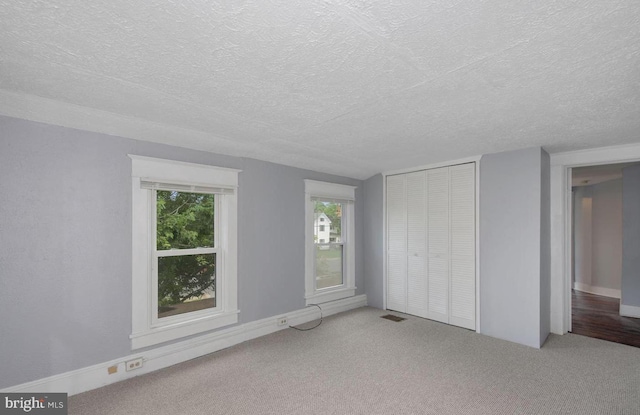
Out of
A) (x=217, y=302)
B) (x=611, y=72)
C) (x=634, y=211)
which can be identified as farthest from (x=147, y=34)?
(x=634, y=211)

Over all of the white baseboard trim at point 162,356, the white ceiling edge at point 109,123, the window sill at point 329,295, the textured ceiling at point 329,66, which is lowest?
the white baseboard trim at point 162,356

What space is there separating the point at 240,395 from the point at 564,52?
3.17m

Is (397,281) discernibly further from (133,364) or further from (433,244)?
(133,364)

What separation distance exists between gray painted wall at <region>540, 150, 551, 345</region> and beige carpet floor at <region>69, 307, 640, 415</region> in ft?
0.83

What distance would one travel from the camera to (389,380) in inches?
108

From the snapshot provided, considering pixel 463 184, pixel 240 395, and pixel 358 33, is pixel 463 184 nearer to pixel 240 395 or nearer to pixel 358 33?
pixel 358 33

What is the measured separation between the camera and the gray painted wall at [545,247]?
11.6 feet

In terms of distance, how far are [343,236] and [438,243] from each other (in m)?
1.51

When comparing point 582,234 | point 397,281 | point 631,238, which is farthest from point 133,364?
point 582,234

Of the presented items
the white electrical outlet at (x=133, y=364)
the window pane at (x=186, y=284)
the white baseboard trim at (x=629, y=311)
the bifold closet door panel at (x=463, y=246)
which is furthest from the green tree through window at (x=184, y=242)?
the white baseboard trim at (x=629, y=311)

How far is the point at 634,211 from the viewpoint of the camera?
15.7ft

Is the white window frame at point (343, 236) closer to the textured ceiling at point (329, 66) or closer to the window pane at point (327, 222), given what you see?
the window pane at point (327, 222)

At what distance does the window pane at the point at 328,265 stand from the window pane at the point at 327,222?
13 centimetres

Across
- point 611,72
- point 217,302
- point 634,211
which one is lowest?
point 217,302
